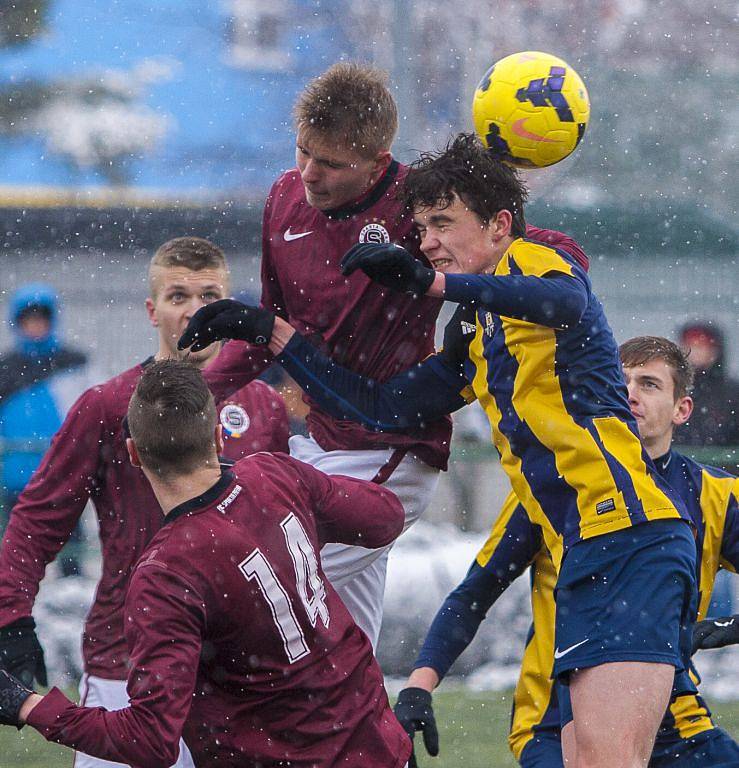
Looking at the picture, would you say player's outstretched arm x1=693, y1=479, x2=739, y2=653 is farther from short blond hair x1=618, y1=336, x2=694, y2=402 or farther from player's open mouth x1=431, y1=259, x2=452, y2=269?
player's open mouth x1=431, y1=259, x2=452, y2=269

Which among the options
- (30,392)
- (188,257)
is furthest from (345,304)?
(30,392)

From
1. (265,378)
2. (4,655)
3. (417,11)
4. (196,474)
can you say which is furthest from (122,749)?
(417,11)

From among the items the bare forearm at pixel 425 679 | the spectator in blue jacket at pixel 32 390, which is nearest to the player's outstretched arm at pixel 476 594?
the bare forearm at pixel 425 679

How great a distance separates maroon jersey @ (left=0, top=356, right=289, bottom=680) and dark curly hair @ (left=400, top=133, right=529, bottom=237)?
3.26 ft

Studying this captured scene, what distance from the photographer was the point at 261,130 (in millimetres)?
12023

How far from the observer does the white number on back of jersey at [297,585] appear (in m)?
2.86

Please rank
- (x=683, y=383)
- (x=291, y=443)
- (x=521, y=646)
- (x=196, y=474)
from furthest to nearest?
(x=521, y=646)
(x=291, y=443)
(x=683, y=383)
(x=196, y=474)

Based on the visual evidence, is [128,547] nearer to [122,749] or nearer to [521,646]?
[122,749]

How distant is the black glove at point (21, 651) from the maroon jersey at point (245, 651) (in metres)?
0.83

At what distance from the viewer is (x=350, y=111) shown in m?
3.69

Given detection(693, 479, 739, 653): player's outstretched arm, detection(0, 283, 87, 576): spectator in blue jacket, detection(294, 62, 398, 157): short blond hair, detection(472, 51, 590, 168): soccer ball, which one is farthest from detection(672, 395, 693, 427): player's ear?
detection(0, 283, 87, 576): spectator in blue jacket

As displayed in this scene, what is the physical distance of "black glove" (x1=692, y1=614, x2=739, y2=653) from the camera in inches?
146

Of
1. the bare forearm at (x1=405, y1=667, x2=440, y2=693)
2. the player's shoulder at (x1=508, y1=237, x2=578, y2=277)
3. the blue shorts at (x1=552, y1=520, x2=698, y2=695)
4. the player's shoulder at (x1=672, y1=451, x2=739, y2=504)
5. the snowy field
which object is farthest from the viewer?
the snowy field

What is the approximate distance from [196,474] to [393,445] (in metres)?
1.15
